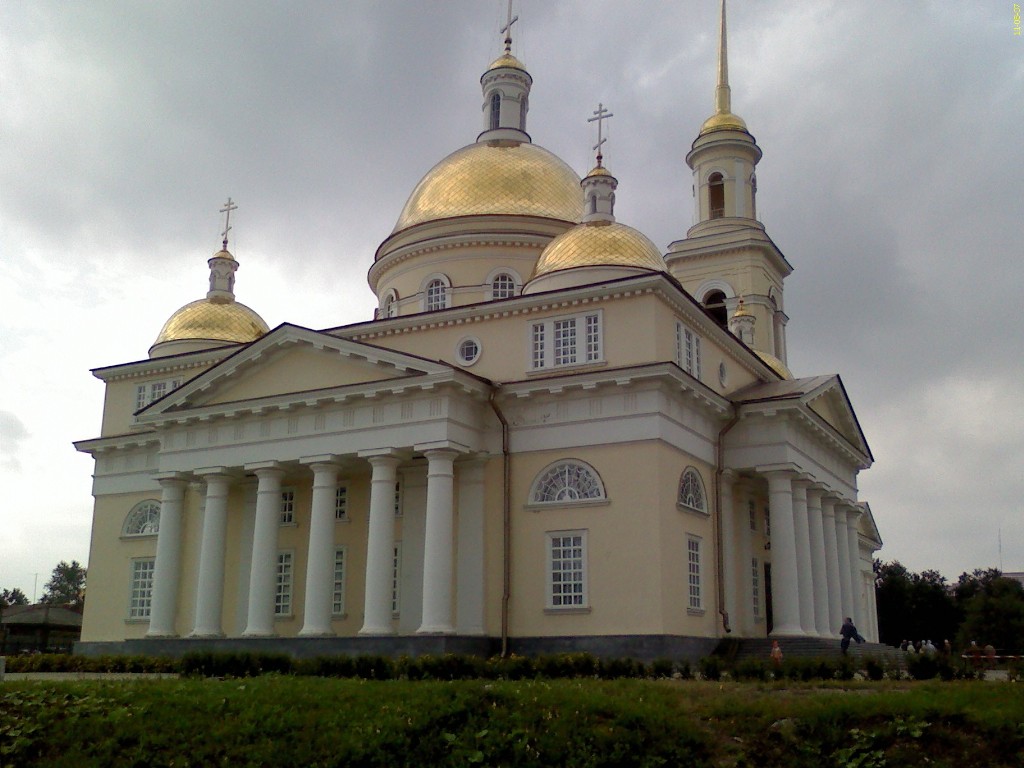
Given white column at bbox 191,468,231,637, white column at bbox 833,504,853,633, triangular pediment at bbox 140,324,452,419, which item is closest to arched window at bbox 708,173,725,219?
white column at bbox 833,504,853,633

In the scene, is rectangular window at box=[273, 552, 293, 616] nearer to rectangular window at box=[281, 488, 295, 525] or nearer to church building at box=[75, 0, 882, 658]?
church building at box=[75, 0, 882, 658]

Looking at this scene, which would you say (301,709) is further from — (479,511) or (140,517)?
(140,517)

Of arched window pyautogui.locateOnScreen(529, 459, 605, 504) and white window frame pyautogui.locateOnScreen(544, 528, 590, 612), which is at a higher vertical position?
arched window pyautogui.locateOnScreen(529, 459, 605, 504)

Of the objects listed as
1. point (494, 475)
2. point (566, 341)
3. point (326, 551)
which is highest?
point (566, 341)

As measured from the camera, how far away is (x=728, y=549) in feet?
86.6

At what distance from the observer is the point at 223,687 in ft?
46.0

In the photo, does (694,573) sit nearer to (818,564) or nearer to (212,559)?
(818,564)

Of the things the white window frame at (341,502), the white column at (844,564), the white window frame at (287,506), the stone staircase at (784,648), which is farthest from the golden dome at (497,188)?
the stone staircase at (784,648)

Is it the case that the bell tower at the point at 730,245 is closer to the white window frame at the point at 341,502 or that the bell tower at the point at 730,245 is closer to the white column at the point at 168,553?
the white window frame at the point at 341,502

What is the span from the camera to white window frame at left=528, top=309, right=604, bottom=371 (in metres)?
24.7

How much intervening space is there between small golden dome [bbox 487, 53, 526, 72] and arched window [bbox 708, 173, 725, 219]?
26.4 feet

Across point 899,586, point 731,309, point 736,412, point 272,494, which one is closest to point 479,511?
point 272,494

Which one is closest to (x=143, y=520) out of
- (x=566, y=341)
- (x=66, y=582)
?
(x=566, y=341)

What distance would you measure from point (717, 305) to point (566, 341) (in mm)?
14219
